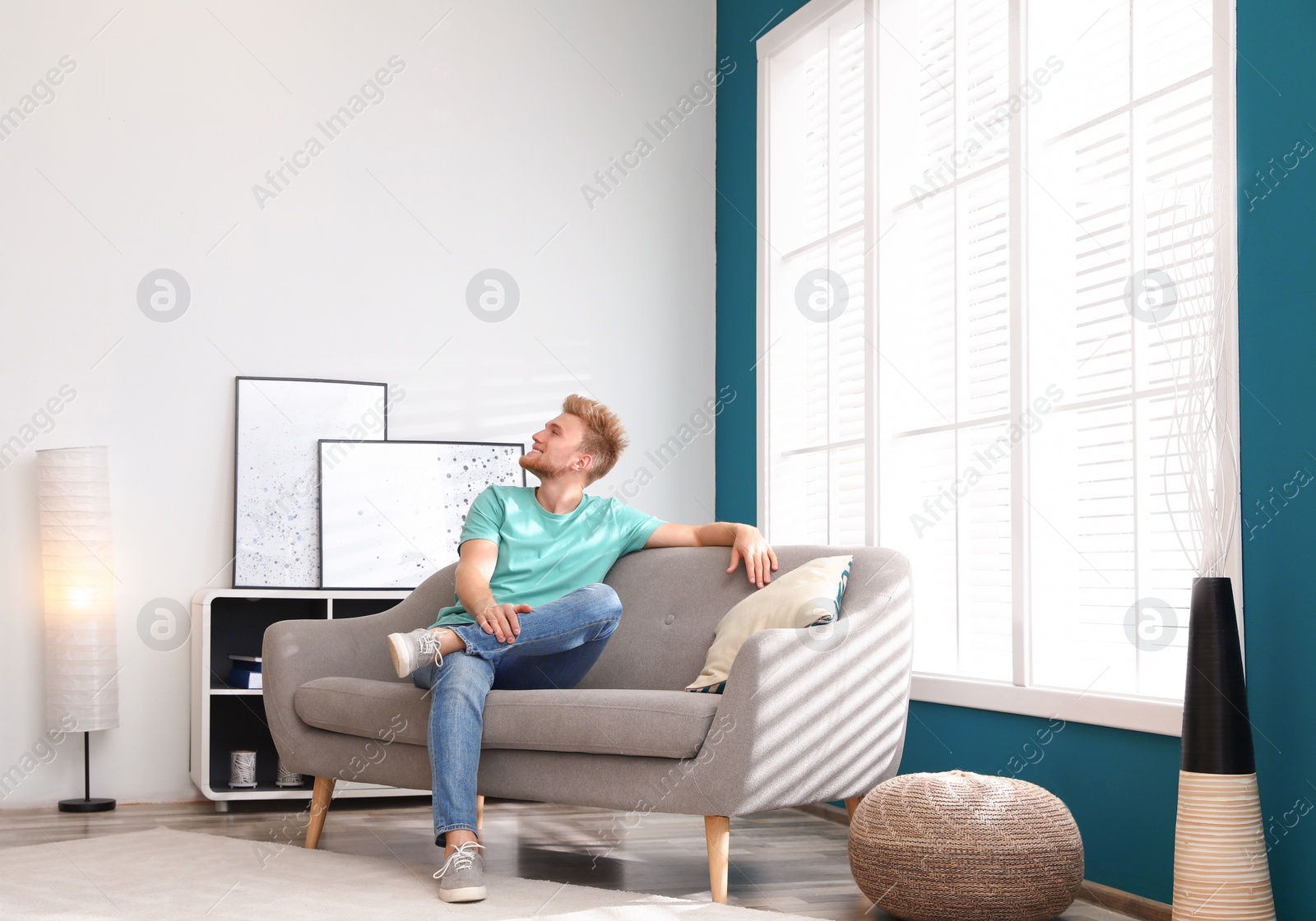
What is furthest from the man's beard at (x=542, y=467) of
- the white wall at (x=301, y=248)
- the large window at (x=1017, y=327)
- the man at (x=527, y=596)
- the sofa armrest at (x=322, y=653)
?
the white wall at (x=301, y=248)

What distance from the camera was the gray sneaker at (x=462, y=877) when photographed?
8.21 ft

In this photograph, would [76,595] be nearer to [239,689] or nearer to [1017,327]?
[239,689]

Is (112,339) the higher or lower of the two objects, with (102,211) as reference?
lower

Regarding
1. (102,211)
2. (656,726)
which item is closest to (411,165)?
(102,211)

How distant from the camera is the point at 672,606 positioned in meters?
3.25

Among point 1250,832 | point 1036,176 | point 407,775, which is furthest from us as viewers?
point 1036,176

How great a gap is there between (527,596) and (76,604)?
1764 mm

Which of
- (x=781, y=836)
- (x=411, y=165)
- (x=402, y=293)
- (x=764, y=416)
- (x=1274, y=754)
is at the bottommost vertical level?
(x=781, y=836)

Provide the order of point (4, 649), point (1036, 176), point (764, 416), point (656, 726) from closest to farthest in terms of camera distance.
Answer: point (656, 726)
point (1036, 176)
point (4, 649)
point (764, 416)

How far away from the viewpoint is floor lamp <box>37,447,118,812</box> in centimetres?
387

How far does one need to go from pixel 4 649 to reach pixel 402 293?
6.04 ft

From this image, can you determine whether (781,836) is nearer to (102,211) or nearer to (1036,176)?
(1036,176)

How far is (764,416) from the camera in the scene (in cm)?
443

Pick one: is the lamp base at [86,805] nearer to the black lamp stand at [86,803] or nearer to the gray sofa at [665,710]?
the black lamp stand at [86,803]
